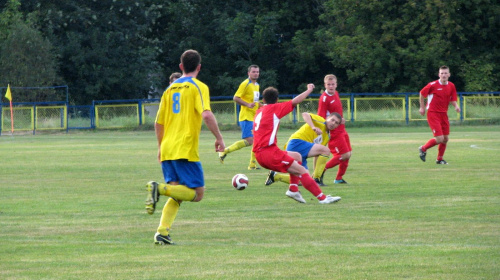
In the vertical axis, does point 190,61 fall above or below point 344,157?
above

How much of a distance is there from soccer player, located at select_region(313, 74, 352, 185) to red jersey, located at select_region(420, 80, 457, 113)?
4955mm

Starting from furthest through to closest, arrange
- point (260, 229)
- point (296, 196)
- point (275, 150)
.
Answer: point (296, 196), point (275, 150), point (260, 229)

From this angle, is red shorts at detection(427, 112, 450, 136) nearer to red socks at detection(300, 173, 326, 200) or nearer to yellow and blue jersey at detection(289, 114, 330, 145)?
yellow and blue jersey at detection(289, 114, 330, 145)

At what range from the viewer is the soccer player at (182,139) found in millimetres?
8172

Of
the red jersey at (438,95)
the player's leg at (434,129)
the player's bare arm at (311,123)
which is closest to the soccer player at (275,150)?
the player's bare arm at (311,123)

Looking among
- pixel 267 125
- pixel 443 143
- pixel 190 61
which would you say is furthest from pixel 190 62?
pixel 443 143

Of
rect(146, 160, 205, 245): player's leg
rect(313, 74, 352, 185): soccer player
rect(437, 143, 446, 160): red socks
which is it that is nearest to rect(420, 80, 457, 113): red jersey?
rect(437, 143, 446, 160): red socks

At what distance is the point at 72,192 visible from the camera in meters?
13.9

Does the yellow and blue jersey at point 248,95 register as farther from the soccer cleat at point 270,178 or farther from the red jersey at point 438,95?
the soccer cleat at point 270,178

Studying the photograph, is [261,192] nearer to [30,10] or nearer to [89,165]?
[89,165]

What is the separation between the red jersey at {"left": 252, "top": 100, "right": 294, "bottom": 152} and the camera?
11.3 meters

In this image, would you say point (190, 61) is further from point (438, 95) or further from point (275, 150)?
point (438, 95)

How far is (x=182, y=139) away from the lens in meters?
8.18

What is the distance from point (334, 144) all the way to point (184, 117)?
21.7 ft
